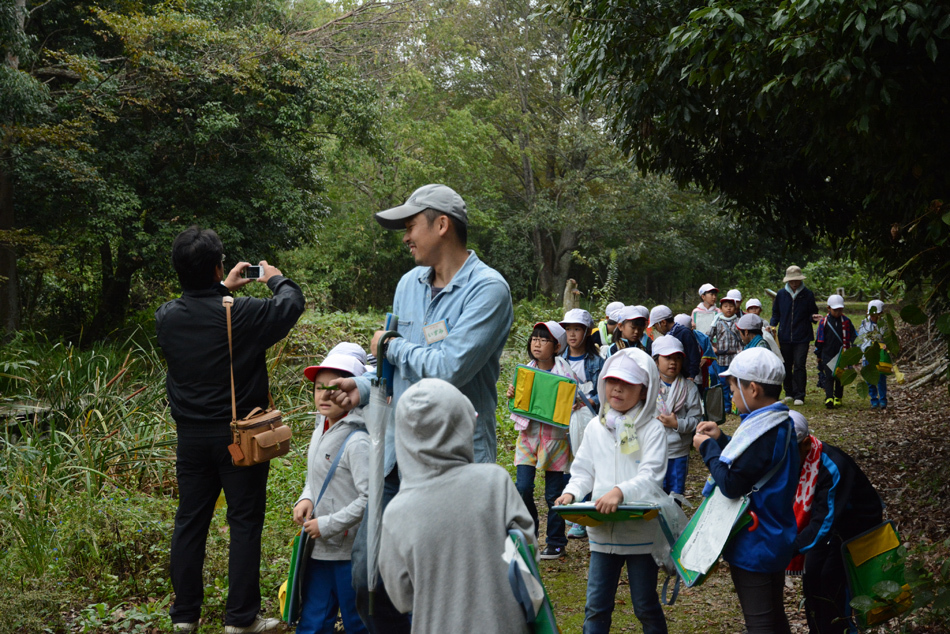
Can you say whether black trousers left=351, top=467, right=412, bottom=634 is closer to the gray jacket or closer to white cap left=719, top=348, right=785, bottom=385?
the gray jacket

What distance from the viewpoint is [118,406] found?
730cm

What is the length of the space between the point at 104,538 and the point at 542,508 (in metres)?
3.82

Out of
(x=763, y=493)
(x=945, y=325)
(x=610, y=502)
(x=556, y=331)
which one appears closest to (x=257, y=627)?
(x=610, y=502)

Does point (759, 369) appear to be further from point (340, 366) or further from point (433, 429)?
point (340, 366)

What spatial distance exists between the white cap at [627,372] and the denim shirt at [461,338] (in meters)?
1.06

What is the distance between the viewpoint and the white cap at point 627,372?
4.05 metres

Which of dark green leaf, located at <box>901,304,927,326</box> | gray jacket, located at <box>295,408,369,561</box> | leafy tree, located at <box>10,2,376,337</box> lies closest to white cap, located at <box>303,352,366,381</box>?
gray jacket, located at <box>295,408,369,561</box>

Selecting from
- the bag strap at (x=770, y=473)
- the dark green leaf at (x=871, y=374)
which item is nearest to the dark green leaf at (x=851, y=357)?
the dark green leaf at (x=871, y=374)

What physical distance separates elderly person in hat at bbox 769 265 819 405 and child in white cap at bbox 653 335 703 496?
20.5 feet

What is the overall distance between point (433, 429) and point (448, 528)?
313 mm

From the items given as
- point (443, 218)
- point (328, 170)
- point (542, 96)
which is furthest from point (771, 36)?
point (542, 96)

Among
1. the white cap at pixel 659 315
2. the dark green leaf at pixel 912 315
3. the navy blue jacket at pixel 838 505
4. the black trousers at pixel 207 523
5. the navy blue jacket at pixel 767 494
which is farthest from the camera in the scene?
the white cap at pixel 659 315

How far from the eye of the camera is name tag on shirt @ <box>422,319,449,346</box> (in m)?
3.03

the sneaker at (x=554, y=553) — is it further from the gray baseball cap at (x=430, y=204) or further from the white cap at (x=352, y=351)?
the gray baseball cap at (x=430, y=204)
